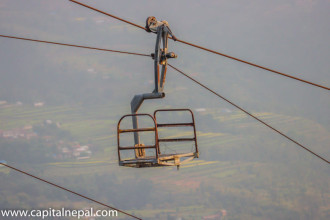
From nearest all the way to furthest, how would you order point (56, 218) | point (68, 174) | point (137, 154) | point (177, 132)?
point (137, 154), point (177, 132), point (68, 174), point (56, 218)

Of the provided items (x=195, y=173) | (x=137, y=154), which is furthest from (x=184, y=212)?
(x=137, y=154)

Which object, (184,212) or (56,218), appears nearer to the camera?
(184,212)

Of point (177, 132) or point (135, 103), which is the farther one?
point (177, 132)

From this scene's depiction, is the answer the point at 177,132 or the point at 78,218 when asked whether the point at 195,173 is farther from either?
the point at 78,218

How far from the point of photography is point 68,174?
116562 millimetres

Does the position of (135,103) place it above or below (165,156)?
above

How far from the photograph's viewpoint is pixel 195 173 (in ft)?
371

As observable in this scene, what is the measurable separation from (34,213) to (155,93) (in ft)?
355

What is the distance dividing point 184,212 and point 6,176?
30818 millimetres

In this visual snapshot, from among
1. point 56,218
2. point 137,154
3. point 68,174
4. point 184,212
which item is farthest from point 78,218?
point 137,154

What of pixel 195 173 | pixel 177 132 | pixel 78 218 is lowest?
pixel 78 218

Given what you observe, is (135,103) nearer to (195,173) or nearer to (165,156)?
(165,156)

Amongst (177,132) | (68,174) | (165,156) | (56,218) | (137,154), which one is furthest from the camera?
(56,218)

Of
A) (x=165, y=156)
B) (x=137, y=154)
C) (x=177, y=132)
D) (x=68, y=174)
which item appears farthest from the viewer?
(x=68, y=174)
